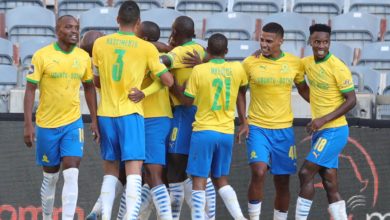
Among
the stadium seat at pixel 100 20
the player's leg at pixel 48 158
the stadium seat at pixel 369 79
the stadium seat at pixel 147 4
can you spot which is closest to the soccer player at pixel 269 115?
the player's leg at pixel 48 158

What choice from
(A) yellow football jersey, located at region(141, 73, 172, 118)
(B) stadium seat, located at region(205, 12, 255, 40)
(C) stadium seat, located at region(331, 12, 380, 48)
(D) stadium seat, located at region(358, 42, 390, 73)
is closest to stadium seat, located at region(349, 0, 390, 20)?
(C) stadium seat, located at region(331, 12, 380, 48)

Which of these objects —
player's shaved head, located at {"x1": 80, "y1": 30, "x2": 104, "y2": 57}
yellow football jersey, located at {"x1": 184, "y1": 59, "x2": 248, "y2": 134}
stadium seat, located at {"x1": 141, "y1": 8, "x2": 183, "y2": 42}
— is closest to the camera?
yellow football jersey, located at {"x1": 184, "y1": 59, "x2": 248, "y2": 134}

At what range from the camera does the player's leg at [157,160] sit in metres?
9.20

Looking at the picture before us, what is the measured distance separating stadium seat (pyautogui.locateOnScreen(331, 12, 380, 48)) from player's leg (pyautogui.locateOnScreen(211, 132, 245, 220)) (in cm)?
537

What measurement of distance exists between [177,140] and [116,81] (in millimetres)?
1046

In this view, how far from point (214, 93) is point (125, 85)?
0.86 m

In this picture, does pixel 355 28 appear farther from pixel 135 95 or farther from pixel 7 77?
pixel 135 95

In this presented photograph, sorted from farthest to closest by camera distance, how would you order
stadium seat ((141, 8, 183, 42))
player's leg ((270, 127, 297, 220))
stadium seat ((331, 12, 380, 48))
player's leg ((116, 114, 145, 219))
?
stadium seat ((331, 12, 380, 48)), stadium seat ((141, 8, 183, 42)), player's leg ((270, 127, 297, 220)), player's leg ((116, 114, 145, 219))

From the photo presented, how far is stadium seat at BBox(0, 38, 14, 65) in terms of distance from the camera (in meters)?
13.6

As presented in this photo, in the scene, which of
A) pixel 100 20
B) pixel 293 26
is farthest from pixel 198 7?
pixel 100 20

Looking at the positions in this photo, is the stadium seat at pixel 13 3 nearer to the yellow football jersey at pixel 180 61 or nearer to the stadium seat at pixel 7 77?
the stadium seat at pixel 7 77

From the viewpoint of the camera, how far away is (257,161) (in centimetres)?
977

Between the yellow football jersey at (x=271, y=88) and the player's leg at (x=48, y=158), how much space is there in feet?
6.21

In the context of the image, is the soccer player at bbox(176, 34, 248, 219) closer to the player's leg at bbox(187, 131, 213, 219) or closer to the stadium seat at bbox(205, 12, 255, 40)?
the player's leg at bbox(187, 131, 213, 219)
